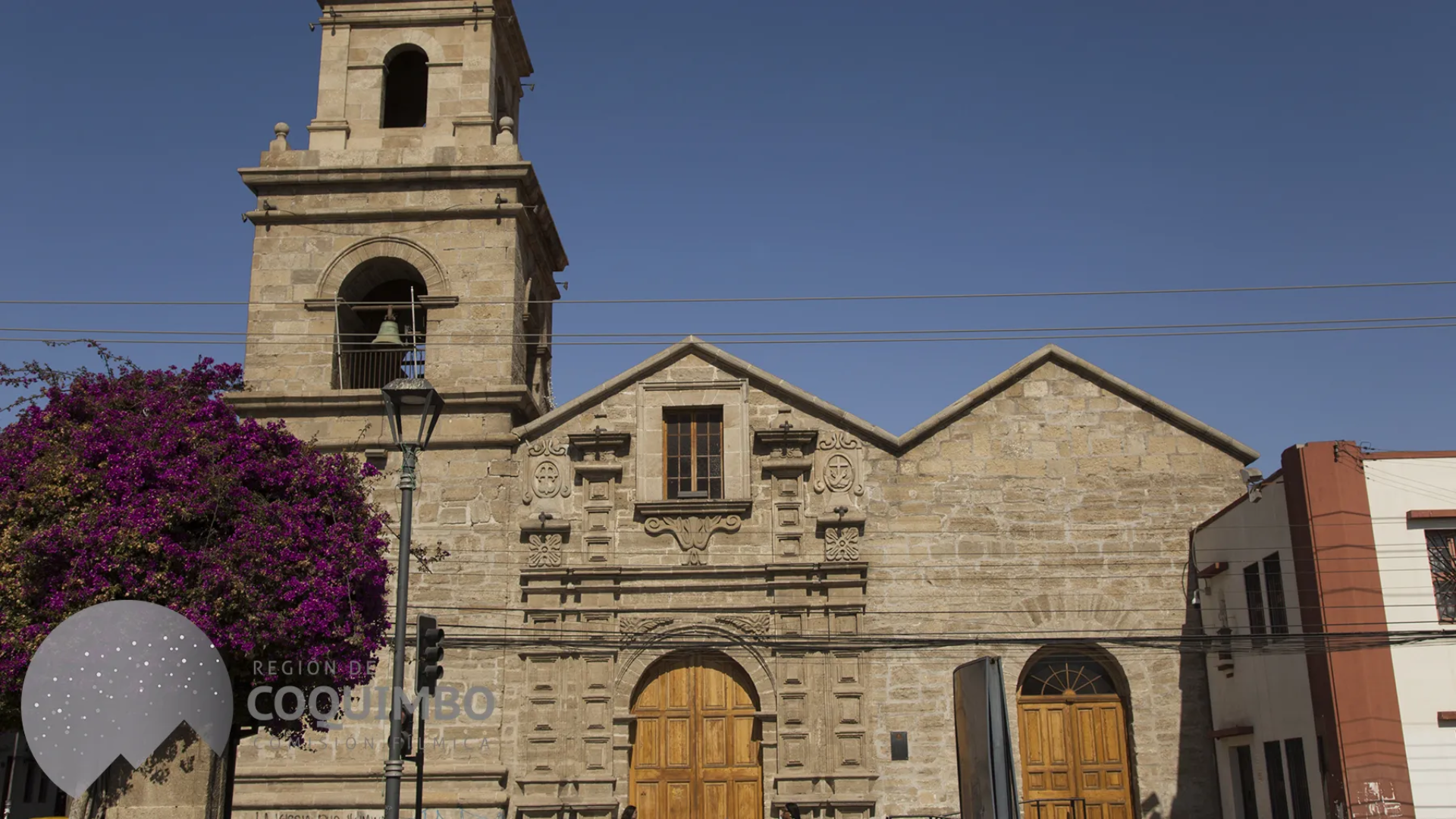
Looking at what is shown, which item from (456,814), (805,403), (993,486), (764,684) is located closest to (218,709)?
(456,814)

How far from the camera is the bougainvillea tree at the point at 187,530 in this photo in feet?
49.9

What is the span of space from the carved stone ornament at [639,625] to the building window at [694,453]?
197cm

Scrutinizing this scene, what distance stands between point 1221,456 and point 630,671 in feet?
32.9

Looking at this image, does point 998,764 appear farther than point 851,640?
No

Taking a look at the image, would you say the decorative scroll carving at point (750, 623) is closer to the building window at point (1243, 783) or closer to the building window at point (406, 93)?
the building window at point (1243, 783)

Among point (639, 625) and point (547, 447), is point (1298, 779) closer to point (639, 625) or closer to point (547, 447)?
point (639, 625)

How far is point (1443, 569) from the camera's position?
1720cm

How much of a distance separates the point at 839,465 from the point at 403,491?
9067 mm

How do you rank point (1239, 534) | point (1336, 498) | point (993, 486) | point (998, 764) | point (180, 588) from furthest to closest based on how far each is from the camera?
1. point (993, 486)
2. point (1239, 534)
3. point (1336, 498)
4. point (180, 588)
5. point (998, 764)

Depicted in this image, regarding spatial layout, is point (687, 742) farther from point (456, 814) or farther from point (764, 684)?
point (456, 814)

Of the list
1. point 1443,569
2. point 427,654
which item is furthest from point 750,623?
point 1443,569

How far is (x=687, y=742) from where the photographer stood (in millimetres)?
20641

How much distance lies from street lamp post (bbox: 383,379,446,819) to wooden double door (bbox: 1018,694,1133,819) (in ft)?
34.2

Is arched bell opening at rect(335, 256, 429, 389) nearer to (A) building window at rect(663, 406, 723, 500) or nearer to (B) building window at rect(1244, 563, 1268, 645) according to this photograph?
(A) building window at rect(663, 406, 723, 500)
